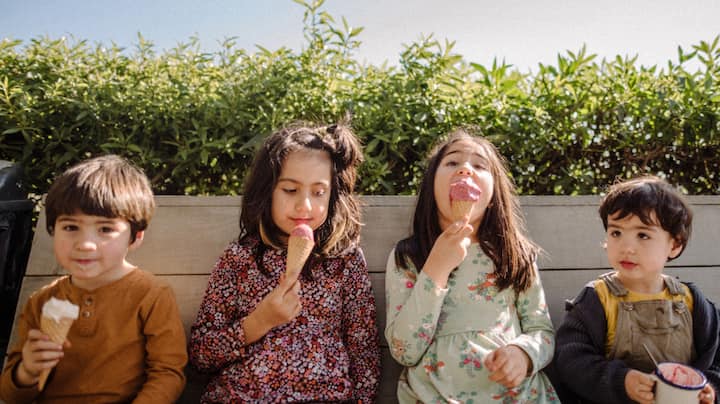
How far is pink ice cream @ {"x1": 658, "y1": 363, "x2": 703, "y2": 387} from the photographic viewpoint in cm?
162

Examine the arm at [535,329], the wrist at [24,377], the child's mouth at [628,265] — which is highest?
the child's mouth at [628,265]

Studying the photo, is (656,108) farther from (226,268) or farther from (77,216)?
(77,216)

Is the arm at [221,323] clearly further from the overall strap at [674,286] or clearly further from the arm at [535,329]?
the overall strap at [674,286]

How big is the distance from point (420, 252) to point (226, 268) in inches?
31.3

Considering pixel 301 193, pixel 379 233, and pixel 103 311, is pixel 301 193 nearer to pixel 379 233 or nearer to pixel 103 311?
pixel 379 233

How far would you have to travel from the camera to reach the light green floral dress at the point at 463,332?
1.98m

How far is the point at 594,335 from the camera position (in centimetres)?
208

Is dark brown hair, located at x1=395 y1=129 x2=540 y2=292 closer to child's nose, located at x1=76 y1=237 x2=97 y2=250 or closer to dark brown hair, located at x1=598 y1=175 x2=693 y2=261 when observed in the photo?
dark brown hair, located at x1=598 y1=175 x2=693 y2=261

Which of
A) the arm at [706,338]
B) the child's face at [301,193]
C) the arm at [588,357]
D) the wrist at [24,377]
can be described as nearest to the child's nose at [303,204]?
the child's face at [301,193]

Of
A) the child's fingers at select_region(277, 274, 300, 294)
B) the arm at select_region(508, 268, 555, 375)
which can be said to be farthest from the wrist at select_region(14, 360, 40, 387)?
the arm at select_region(508, 268, 555, 375)

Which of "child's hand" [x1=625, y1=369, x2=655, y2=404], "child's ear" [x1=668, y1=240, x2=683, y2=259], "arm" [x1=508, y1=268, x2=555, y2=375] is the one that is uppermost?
"child's ear" [x1=668, y1=240, x2=683, y2=259]

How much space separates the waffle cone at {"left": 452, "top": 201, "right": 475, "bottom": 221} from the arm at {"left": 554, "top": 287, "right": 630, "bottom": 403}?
622 mm

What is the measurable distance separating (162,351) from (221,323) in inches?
10.0

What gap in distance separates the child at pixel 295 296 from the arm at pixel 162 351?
0.41 ft
